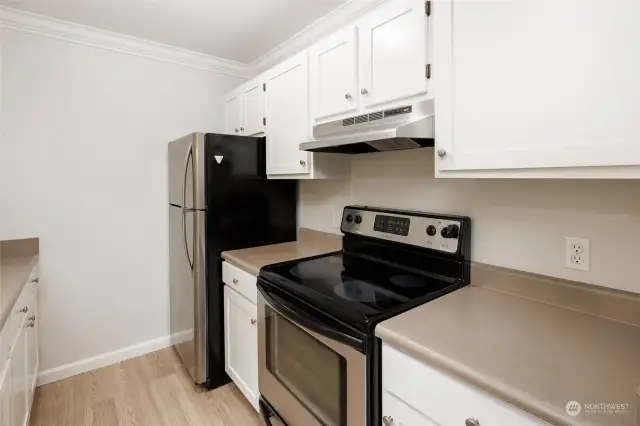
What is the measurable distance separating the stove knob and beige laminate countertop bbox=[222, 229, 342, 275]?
2.76 ft

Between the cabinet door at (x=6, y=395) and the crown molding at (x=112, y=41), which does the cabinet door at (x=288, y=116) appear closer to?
the crown molding at (x=112, y=41)

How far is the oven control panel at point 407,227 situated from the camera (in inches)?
58.7

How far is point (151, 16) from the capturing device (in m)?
2.17

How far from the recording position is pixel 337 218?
226cm

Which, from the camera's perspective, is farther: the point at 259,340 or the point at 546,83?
the point at 259,340

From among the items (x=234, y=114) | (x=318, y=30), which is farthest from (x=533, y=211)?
(x=234, y=114)

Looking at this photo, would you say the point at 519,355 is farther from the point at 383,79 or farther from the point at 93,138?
the point at 93,138

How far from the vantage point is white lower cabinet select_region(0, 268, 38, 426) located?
1.23 meters

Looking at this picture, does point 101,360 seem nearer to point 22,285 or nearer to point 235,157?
point 22,285

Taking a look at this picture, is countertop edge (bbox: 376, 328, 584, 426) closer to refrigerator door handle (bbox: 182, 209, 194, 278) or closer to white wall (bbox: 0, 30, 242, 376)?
refrigerator door handle (bbox: 182, 209, 194, 278)

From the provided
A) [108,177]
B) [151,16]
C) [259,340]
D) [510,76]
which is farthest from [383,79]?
[108,177]

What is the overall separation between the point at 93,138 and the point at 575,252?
2.88 meters

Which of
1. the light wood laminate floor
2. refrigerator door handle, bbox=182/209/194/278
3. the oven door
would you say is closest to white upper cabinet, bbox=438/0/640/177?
the oven door

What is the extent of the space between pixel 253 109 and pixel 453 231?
1.65 m
